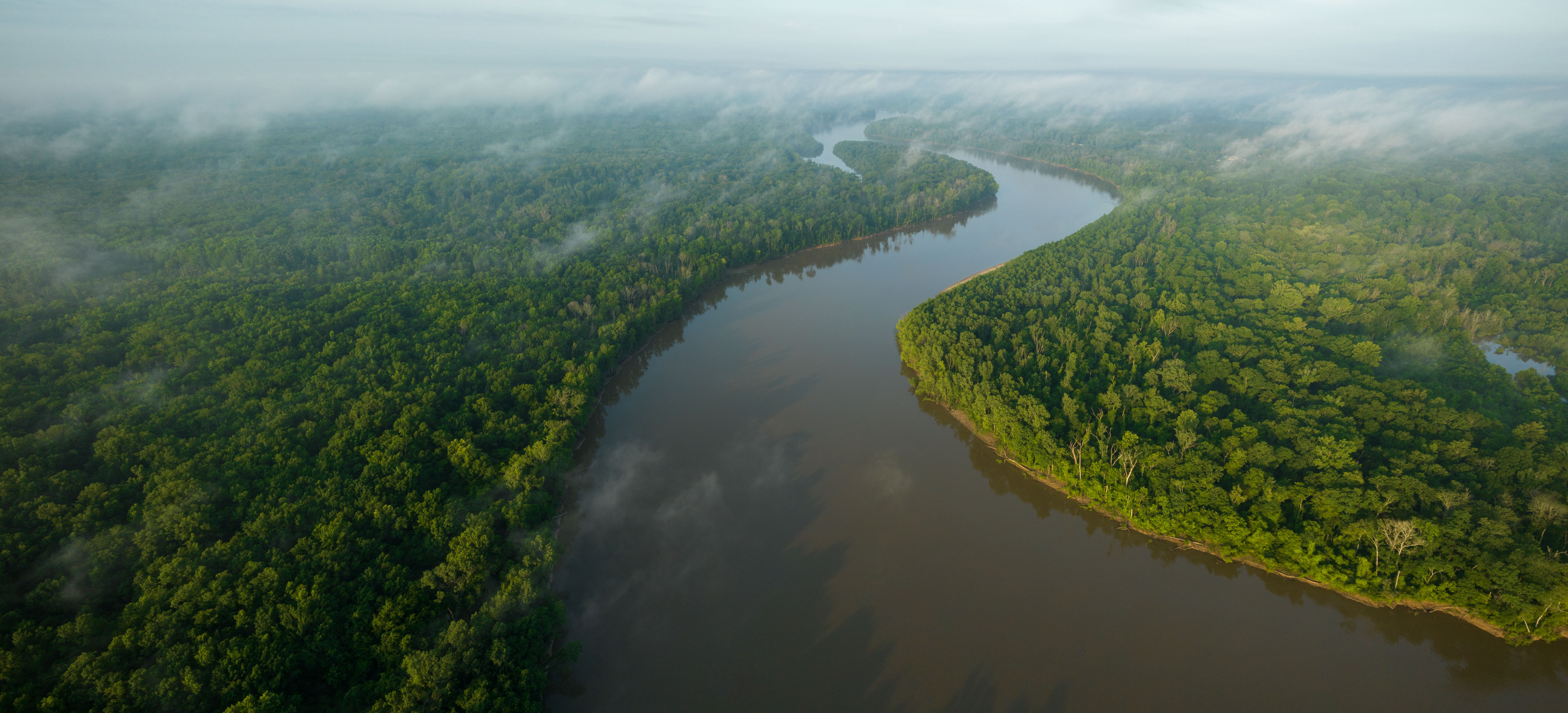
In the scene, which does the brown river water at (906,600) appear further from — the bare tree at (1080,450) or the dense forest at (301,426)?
the dense forest at (301,426)

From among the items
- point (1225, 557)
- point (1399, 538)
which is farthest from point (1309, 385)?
point (1225, 557)

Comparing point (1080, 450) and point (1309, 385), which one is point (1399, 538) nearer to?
point (1080, 450)

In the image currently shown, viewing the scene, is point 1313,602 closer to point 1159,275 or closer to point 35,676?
point 1159,275

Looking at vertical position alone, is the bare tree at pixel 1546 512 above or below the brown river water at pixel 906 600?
above

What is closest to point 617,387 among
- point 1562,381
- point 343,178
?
point 1562,381

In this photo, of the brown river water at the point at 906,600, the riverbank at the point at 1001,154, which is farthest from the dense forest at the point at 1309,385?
the riverbank at the point at 1001,154

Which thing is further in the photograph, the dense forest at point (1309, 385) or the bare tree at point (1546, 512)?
the dense forest at point (1309, 385)
